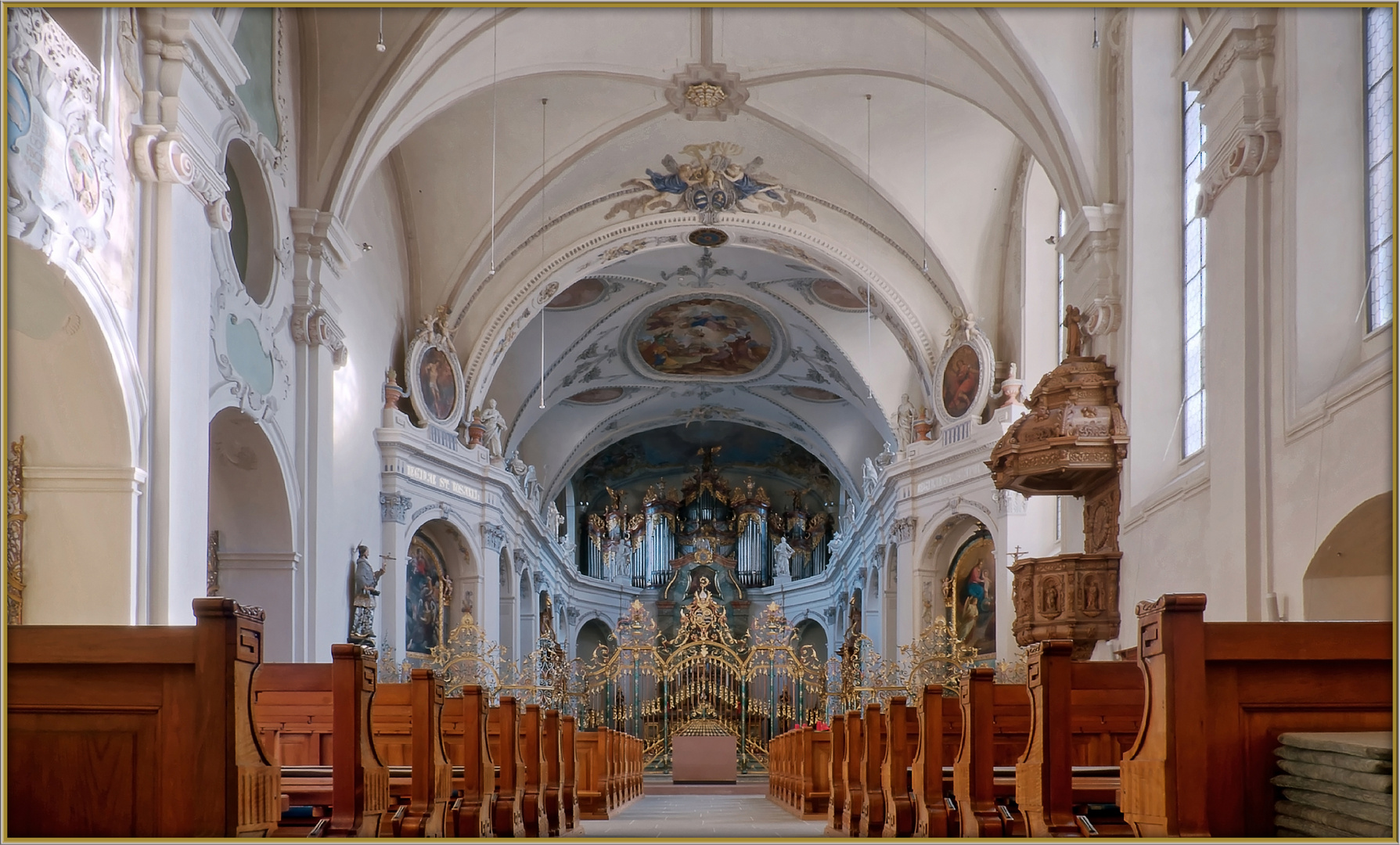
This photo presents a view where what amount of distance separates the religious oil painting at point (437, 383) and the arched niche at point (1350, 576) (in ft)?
41.2

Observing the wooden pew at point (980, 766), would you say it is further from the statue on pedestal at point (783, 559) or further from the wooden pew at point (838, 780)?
the statue on pedestal at point (783, 559)

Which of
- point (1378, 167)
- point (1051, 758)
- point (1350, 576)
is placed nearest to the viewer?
point (1051, 758)

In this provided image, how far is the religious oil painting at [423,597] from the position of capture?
1869 cm

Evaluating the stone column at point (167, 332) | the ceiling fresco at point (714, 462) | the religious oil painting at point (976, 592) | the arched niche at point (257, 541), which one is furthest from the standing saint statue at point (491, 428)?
the stone column at point (167, 332)

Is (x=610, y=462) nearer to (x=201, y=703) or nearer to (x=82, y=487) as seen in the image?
(x=82, y=487)

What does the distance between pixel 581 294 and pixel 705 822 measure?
12.9m

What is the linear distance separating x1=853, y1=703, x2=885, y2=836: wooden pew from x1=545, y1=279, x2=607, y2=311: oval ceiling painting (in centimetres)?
1432

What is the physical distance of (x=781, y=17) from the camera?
48.7 ft

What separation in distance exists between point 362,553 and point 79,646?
36.8ft

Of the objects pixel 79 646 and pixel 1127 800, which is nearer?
pixel 79 646

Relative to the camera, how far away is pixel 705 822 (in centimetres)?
1041

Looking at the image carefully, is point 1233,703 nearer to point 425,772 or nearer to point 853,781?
point 425,772

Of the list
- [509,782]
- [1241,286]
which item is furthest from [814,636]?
[509,782]

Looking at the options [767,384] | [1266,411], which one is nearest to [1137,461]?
[1266,411]
